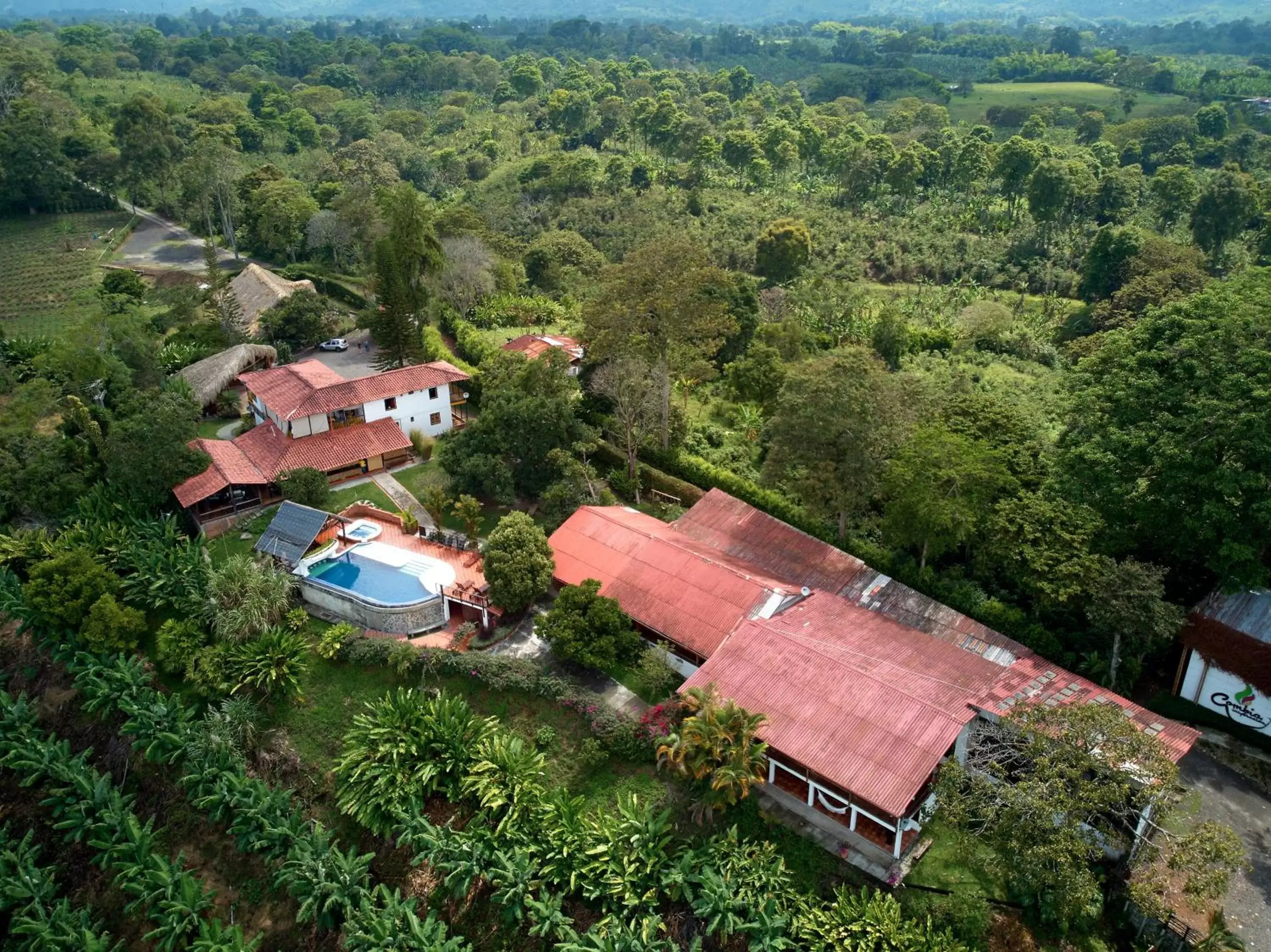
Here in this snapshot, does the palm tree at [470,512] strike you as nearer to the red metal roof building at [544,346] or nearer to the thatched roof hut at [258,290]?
the red metal roof building at [544,346]

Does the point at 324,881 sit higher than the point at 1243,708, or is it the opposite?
the point at 1243,708

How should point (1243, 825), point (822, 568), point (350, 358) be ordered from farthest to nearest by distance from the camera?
point (350, 358) → point (822, 568) → point (1243, 825)

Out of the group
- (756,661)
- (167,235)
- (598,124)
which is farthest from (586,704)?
(598,124)

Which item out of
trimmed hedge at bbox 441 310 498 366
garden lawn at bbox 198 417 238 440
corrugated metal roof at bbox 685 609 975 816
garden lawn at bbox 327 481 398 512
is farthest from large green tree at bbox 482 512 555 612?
garden lawn at bbox 198 417 238 440

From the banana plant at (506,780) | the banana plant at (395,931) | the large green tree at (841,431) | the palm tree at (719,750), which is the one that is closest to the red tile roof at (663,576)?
the large green tree at (841,431)

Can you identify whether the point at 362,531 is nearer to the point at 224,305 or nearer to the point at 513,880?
the point at 513,880

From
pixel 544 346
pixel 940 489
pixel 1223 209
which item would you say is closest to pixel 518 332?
pixel 544 346

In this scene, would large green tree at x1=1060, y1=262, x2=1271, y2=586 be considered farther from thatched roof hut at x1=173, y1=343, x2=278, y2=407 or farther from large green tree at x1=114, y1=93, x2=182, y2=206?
large green tree at x1=114, y1=93, x2=182, y2=206
